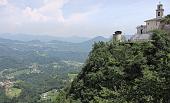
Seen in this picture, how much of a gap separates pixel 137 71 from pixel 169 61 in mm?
9367

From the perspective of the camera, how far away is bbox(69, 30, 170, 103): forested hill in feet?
157

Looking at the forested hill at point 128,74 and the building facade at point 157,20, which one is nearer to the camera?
the forested hill at point 128,74

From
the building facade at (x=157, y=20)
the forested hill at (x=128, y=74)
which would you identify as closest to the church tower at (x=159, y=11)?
the building facade at (x=157, y=20)

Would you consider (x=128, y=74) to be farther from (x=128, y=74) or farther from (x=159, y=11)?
(x=159, y=11)

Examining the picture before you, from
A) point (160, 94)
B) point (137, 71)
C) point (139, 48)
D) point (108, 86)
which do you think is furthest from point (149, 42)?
point (160, 94)

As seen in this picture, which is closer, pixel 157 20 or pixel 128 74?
pixel 128 74

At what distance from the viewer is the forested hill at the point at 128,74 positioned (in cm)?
4786

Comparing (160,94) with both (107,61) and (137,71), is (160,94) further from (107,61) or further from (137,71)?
(107,61)

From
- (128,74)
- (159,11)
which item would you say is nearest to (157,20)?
(159,11)

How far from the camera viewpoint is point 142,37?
76062mm

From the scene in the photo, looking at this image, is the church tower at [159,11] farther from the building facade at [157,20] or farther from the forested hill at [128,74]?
the forested hill at [128,74]

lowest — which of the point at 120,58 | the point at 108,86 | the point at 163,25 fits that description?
the point at 108,86

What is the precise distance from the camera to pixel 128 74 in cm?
5944

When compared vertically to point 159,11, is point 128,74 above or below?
below
